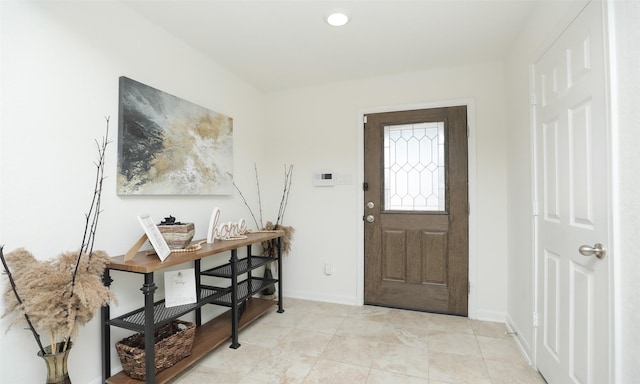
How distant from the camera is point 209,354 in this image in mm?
2154

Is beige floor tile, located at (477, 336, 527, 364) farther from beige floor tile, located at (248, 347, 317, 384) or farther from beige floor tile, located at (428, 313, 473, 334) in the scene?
beige floor tile, located at (248, 347, 317, 384)

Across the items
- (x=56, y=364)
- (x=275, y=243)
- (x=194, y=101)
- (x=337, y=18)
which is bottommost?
Answer: (x=56, y=364)

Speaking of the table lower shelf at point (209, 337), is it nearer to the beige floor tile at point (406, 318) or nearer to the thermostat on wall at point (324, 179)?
the beige floor tile at point (406, 318)

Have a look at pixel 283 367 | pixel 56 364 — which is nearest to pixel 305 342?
pixel 283 367

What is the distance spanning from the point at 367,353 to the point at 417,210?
4.59 ft

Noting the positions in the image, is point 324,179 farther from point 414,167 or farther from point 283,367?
point 283,367

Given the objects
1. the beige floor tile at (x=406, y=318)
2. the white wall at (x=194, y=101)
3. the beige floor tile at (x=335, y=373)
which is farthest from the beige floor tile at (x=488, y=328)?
the beige floor tile at (x=335, y=373)

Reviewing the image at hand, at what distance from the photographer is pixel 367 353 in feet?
7.14

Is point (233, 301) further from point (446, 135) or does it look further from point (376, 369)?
point (446, 135)

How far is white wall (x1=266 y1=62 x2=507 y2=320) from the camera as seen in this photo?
2.73 m

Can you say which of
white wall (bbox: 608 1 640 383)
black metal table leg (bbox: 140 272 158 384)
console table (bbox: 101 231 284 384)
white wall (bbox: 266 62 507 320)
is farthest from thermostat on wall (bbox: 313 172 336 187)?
white wall (bbox: 608 1 640 383)

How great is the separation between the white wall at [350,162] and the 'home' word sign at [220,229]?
0.92 m

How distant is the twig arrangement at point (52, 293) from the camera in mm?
1284

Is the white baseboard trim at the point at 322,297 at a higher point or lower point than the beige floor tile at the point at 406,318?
higher
